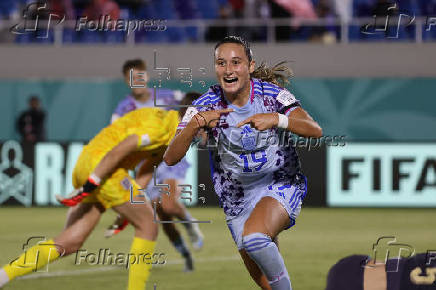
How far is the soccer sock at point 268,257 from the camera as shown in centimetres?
610

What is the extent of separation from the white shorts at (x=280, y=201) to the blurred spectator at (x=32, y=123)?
1364 cm

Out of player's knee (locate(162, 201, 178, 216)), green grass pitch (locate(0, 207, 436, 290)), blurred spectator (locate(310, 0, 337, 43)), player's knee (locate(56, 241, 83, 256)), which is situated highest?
blurred spectator (locate(310, 0, 337, 43))

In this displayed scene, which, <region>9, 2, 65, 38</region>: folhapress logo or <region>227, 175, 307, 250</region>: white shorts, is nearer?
<region>227, 175, 307, 250</region>: white shorts

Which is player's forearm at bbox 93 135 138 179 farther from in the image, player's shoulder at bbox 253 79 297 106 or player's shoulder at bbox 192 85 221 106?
player's shoulder at bbox 253 79 297 106

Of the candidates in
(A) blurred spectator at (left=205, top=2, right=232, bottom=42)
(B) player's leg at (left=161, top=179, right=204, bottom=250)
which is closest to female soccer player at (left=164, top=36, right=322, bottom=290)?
(B) player's leg at (left=161, top=179, right=204, bottom=250)

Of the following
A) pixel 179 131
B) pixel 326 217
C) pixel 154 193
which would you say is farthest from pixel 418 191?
pixel 179 131

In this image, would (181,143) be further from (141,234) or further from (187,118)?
(141,234)

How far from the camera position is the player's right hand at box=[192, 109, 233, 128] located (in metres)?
5.92

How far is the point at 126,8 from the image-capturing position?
20.5 metres

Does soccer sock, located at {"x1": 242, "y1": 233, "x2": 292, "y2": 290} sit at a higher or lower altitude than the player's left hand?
lower

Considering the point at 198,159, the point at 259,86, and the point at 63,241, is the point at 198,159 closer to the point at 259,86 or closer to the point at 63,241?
the point at 63,241

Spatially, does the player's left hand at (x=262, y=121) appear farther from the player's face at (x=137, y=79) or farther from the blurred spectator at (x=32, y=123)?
the blurred spectator at (x=32, y=123)

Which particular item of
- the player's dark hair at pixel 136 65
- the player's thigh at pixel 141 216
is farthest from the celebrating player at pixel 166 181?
the player's thigh at pixel 141 216

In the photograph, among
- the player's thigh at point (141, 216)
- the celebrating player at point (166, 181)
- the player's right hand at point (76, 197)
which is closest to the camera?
the player's right hand at point (76, 197)
